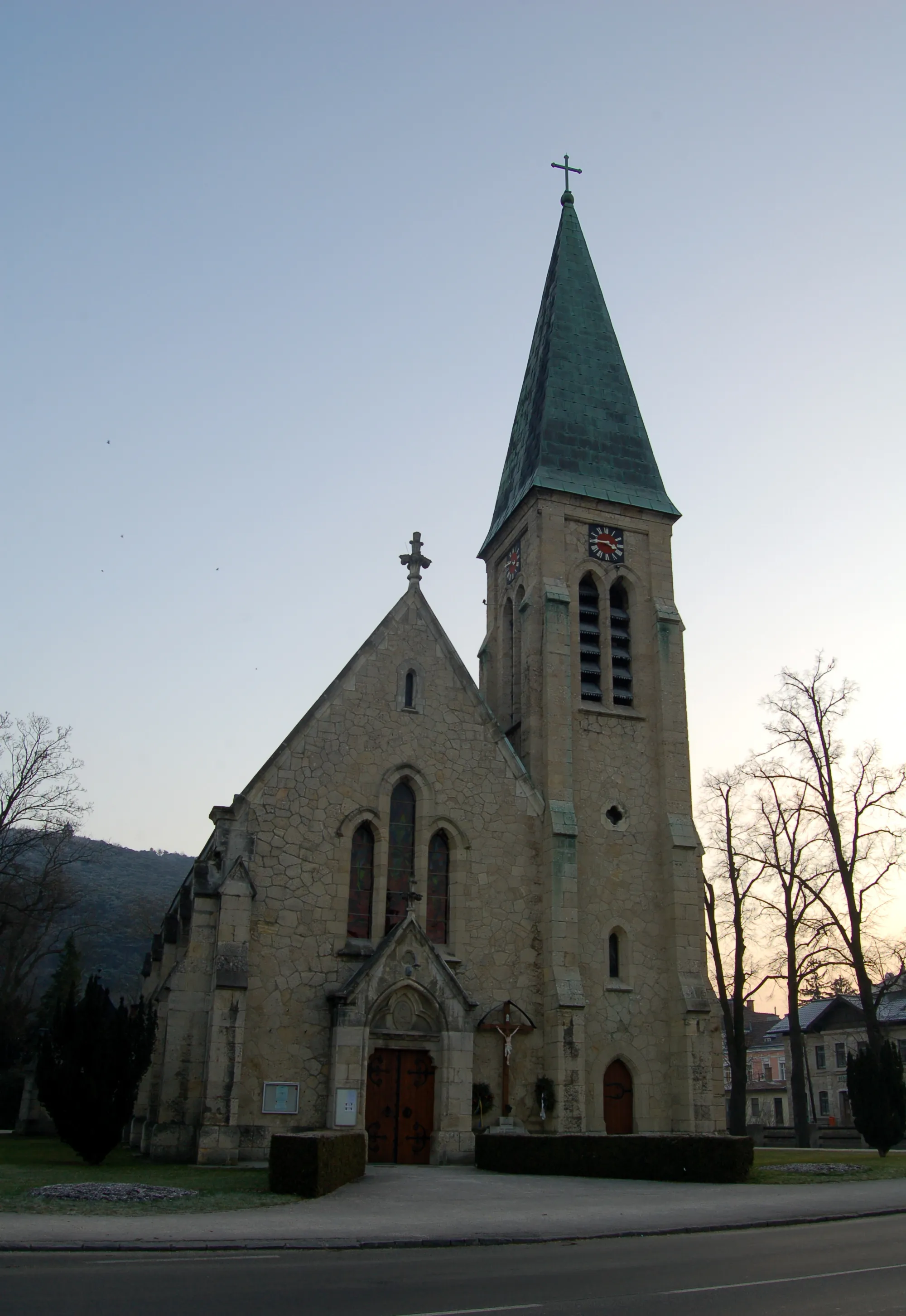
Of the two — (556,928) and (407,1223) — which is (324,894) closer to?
(556,928)

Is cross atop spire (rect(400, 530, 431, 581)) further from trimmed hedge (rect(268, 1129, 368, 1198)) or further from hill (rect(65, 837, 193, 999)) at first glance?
hill (rect(65, 837, 193, 999))

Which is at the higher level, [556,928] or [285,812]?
[285,812]

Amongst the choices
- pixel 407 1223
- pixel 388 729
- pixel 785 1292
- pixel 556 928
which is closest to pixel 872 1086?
pixel 556 928

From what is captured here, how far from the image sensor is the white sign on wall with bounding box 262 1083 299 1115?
2333 centimetres

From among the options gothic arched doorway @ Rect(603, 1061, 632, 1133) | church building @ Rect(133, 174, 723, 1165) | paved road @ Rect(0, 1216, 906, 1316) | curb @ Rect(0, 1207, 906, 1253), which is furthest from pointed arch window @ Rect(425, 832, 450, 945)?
paved road @ Rect(0, 1216, 906, 1316)

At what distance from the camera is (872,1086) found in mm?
27047

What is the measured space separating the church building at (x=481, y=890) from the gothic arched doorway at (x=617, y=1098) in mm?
61

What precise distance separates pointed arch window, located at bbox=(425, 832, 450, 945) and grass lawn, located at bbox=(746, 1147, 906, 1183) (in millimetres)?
8368

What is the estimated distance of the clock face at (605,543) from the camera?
32.5 m

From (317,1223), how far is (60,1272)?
4.07 m

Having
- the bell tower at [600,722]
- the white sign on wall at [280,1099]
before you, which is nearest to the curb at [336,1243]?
the white sign on wall at [280,1099]

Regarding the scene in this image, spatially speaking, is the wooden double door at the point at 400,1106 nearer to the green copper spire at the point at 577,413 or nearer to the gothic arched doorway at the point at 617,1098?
the gothic arched doorway at the point at 617,1098

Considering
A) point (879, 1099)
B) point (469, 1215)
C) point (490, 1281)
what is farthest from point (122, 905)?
point (490, 1281)

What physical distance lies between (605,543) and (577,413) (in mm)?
4780
